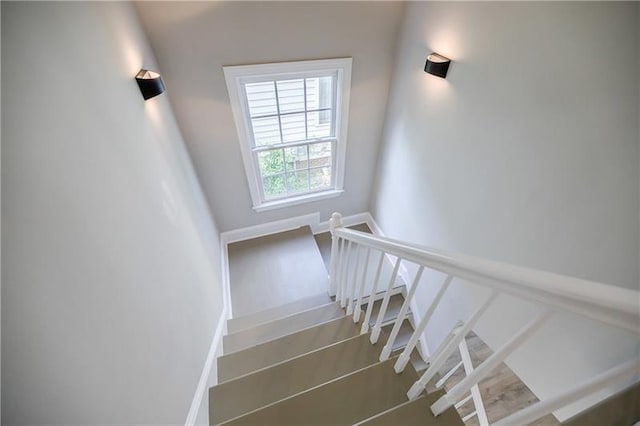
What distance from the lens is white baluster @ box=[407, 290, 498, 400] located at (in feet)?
2.13

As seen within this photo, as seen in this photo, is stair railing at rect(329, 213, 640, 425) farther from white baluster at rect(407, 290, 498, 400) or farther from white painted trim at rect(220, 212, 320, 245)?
white painted trim at rect(220, 212, 320, 245)

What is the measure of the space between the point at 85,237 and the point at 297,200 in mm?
2448

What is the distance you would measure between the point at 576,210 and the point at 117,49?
2.27 m

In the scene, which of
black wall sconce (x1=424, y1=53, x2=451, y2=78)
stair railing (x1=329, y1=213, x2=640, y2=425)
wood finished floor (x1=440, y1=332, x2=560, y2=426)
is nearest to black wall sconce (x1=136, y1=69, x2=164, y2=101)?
stair railing (x1=329, y1=213, x2=640, y2=425)

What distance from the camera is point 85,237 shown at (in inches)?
34.3

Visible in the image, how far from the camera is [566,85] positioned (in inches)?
45.3

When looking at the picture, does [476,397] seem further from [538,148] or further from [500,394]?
[538,148]

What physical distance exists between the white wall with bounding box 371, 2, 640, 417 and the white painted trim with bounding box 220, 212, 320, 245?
1713mm

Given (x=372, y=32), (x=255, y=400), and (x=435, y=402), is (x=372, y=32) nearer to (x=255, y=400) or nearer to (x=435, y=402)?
(x=435, y=402)

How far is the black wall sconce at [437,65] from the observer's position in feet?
5.75

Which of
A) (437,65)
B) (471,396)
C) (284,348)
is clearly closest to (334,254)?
(284,348)

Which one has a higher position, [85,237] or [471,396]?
[85,237]

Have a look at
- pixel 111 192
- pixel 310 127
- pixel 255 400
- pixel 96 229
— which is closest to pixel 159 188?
pixel 111 192

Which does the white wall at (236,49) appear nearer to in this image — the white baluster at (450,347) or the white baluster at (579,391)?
the white baluster at (450,347)
